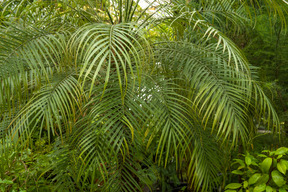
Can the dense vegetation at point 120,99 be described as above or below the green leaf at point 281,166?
above

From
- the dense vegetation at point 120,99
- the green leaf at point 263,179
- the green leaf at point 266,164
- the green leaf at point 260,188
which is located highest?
the dense vegetation at point 120,99

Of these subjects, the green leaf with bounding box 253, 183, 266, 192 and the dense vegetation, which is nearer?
the dense vegetation

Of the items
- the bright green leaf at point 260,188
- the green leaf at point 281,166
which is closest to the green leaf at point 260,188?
the bright green leaf at point 260,188

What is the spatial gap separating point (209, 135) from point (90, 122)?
2.00 ft

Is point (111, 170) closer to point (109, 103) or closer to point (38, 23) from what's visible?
point (109, 103)

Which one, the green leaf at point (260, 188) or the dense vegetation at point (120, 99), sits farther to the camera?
the green leaf at point (260, 188)

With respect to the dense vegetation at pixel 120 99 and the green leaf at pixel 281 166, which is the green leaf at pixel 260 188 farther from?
the green leaf at pixel 281 166

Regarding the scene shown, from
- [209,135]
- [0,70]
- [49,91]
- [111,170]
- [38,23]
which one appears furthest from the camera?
[38,23]

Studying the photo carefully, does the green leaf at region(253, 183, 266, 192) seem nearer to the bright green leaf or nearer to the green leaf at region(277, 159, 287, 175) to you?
the bright green leaf

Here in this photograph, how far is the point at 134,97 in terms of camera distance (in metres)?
1.10

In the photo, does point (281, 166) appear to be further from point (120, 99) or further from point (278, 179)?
point (120, 99)

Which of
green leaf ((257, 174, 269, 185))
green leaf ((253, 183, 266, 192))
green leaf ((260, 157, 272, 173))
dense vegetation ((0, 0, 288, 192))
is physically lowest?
green leaf ((253, 183, 266, 192))

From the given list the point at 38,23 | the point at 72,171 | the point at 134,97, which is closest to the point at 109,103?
the point at 134,97

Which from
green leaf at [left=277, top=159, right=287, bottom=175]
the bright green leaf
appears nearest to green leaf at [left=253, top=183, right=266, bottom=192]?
the bright green leaf
